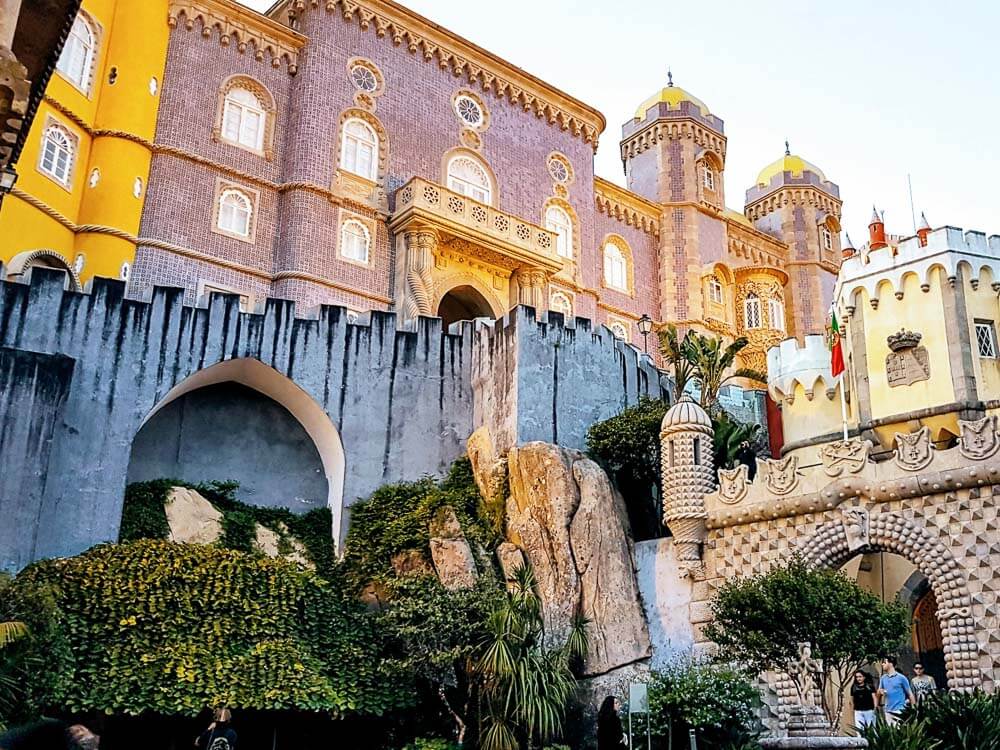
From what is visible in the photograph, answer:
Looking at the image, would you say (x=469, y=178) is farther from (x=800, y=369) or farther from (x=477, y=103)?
(x=800, y=369)

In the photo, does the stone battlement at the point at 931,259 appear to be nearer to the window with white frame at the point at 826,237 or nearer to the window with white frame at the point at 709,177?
the window with white frame at the point at 709,177

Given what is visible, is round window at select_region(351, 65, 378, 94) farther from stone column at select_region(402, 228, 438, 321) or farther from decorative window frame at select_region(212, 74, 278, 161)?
stone column at select_region(402, 228, 438, 321)

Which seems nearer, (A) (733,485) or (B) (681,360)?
(A) (733,485)

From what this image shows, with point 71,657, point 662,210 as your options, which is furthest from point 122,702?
point 662,210

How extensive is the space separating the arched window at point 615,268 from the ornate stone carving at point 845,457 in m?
19.5

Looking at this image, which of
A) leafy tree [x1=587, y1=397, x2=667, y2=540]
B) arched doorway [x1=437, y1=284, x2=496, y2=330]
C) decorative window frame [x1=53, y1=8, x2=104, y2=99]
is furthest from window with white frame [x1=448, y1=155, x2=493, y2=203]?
leafy tree [x1=587, y1=397, x2=667, y2=540]

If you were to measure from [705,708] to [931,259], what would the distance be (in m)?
14.7

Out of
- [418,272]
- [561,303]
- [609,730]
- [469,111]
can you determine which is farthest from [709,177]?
[609,730]

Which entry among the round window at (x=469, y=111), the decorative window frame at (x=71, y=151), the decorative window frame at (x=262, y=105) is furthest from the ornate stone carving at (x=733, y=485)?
the round window at (x=469, y=111)

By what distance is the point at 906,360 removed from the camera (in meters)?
25.5

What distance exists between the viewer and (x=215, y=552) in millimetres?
17562

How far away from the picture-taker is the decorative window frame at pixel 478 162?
32250 mm

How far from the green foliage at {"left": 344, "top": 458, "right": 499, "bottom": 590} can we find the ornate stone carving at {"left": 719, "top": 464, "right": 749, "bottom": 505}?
4.30 m

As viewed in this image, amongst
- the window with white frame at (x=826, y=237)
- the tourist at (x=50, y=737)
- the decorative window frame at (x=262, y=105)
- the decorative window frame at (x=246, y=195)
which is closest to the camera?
the tourist at (x=50, y=737)
